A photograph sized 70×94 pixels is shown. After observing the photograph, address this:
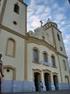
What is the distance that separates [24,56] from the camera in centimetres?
1783

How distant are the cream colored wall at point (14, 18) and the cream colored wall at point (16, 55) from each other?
1.23 meters

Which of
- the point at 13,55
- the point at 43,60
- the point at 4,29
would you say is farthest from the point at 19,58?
the point at 43,60

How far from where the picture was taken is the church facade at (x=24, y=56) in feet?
51.8

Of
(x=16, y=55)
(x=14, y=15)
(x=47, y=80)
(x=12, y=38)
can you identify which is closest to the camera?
(x=16, y=55)

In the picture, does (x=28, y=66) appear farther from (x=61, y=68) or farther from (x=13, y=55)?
(x=61, y=68)

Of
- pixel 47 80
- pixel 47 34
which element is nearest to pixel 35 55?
pixel 47 80

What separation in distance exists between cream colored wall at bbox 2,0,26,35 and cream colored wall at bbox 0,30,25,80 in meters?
1.23

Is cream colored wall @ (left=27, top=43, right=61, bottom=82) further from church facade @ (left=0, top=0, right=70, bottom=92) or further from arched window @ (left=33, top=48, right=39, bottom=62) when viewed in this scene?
arched window @ (left=33, top=48, right=39, bottom=62)

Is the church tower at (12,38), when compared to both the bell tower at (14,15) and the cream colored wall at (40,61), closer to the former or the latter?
the bell tower at (14,15)

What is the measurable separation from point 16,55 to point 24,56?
4.47 ft

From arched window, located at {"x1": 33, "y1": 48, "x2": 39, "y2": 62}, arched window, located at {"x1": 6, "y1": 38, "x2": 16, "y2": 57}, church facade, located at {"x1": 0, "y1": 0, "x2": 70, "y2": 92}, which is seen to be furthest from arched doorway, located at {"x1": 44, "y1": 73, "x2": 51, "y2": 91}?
arched window, located at {"x1": 6, "y1": 38, "x2": 16, "y2": 57}

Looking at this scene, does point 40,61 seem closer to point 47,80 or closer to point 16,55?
point 47,80

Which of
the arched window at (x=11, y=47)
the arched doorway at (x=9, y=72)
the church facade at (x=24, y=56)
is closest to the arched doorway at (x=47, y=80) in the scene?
the church facade at (x=24, y=56)

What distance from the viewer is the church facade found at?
15.8 metres
